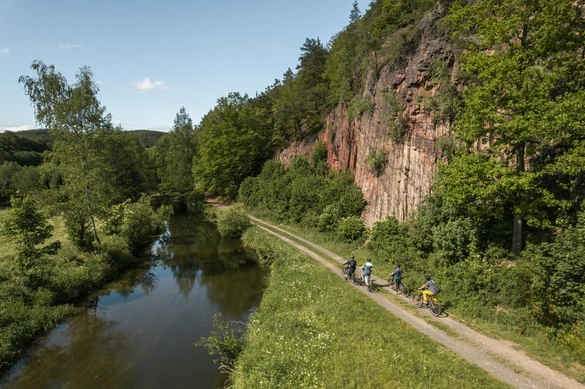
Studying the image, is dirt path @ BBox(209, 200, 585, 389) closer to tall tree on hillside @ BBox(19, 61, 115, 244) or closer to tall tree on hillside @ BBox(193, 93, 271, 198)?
tall tree on hillside @ BBox(19, 61, 115, 244)

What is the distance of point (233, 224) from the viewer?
3553 cm

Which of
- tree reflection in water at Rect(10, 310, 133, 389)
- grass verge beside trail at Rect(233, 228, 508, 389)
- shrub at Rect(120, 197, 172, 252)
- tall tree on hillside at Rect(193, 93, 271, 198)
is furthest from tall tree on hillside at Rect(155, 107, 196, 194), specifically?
grass verge beside trail at Rect(233, 228, 508, 389)

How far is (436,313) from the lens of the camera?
1418cm

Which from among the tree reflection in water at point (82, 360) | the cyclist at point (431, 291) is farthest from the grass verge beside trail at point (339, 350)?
the tree reflection in water at point (82, 360)

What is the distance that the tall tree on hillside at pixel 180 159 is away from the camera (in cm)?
5884

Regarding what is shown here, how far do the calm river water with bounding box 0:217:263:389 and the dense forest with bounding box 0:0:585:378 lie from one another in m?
1.54

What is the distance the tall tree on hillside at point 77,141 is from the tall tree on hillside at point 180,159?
64.5 ft

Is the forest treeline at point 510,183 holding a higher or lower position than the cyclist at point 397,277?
higher

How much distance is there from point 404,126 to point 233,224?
2042cm

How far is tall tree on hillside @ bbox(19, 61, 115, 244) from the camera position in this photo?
24438 mm

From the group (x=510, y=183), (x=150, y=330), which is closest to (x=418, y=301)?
(x=510, y=183)

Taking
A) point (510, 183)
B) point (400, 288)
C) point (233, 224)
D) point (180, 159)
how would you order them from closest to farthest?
point (510, 183), point (400, 288), point (233, 224), point (180, 159)

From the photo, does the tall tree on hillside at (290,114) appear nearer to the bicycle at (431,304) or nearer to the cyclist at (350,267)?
the cyclist at (350,267)

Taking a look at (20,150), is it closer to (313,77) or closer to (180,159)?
(180,159)
